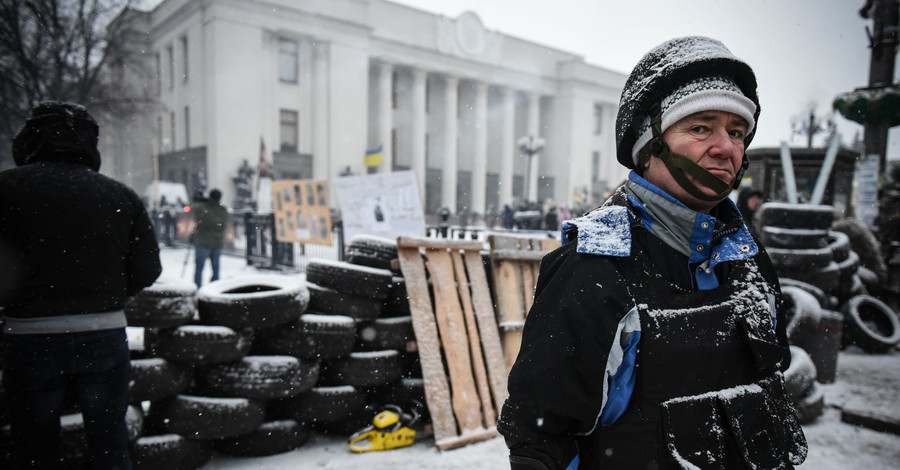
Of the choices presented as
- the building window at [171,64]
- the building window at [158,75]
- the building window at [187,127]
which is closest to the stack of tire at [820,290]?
the building window at [187,127]

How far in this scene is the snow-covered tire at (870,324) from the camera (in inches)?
276

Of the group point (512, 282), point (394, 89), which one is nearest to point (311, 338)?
point (512, 282)

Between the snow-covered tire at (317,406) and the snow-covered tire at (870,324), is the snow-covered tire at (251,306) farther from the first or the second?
the snow-covered tire at (870,324)

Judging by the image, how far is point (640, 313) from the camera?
51.6 inches

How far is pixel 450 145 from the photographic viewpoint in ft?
129

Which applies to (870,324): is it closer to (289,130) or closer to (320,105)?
(320,105)

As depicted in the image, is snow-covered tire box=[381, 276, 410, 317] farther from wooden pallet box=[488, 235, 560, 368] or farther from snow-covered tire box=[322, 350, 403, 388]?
wooden pallet box=[488, 235, 560, 368]

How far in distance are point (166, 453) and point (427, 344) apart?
2.00 meters

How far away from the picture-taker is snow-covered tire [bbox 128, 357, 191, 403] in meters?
3.20

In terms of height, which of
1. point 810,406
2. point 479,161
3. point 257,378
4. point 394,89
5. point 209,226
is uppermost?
point 394,89

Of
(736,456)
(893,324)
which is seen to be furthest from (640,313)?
(893,324)

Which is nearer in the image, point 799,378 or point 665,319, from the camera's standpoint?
point 665,319

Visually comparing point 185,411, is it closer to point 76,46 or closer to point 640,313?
point 640,313

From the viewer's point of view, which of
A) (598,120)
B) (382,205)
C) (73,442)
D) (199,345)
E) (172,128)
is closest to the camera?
(73,442)
